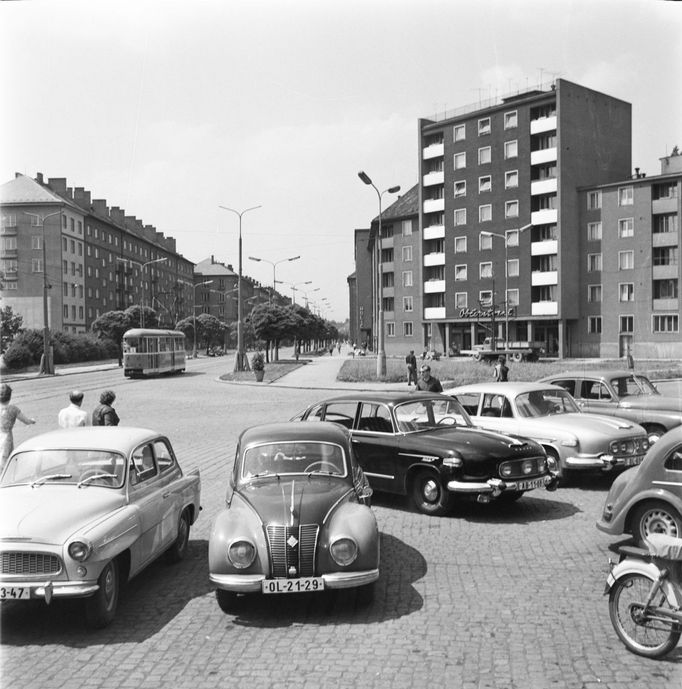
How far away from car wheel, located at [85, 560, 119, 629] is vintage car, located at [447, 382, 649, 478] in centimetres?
711

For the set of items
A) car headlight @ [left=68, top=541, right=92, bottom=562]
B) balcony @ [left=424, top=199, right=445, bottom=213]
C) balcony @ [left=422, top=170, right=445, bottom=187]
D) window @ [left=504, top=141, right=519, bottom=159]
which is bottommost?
car headlight @ [left=68, top=541, right=92, bottom=562]

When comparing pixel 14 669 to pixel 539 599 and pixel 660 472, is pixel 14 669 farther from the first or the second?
pixel 660 472

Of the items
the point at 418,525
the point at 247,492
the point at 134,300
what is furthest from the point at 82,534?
the point at 134,300

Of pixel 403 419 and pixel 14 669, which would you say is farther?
pixel 403 419

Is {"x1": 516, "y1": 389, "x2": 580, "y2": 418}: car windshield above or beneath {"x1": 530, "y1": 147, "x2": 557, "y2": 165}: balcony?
beneath

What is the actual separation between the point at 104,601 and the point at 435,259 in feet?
240

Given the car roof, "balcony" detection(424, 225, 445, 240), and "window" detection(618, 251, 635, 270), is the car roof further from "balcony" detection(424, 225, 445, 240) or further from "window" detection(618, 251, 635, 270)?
"balcony" detection(424, 225, 445, 240)

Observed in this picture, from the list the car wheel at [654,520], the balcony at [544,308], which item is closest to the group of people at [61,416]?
the car wheel at [654,520]

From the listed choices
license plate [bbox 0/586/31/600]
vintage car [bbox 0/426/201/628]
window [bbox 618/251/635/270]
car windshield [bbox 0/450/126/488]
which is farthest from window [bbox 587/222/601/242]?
license plate [bbox 0/586/31/600]

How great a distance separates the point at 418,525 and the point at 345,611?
3180 millimetres

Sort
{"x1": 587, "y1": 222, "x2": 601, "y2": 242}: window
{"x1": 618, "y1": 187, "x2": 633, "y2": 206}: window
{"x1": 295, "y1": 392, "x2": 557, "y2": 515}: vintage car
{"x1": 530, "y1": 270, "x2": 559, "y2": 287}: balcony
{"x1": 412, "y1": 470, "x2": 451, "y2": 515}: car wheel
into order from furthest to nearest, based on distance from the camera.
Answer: {"x1": 530, "y1": 270, "x2": 559, "y2": 287}: balcony → {"x1": 587, "y1": 222, "x2": 601, "y2": 242}: window → {"x1": 618, "y1": 187, "x2": 633, "y2": 206}: window → {"x1": 412, "y1": 470, "x2": 451, "y2": 515}: car wheel → {"x1": 295, "y1": 392, "x2": 557, "y2": 515}: vintage car

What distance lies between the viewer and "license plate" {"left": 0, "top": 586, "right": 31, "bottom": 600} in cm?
553

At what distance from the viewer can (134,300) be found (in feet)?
381

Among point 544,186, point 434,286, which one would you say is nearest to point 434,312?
point 434,286
